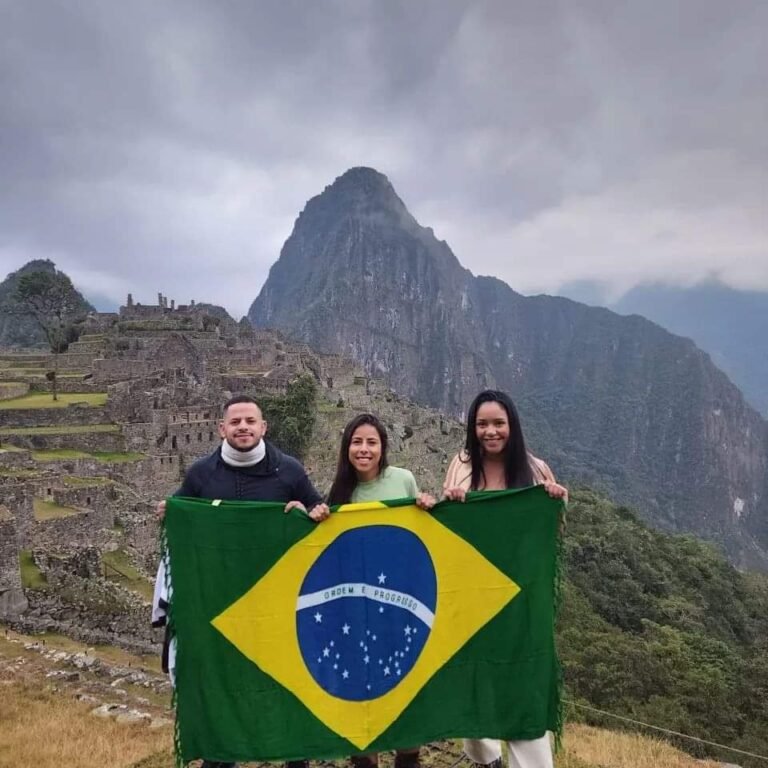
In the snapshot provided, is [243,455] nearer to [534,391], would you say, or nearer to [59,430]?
[59,430]

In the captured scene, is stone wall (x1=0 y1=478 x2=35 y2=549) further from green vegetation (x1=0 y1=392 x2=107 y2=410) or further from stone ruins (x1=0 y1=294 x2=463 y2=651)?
green vegetation (x1=0 y1=392 x2=107 y2=410)

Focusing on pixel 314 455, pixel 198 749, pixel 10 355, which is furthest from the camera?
pixel 10 355

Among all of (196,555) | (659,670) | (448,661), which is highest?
(196,555)

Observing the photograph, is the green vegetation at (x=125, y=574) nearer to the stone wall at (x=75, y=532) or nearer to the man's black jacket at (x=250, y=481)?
the stone wall at (x=75, y=532)

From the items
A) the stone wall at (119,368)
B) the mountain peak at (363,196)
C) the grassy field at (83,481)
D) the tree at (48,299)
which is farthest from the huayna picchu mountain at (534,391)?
the grassy field at (83,481)

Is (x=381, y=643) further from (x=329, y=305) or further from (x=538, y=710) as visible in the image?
(x=329, y=305)

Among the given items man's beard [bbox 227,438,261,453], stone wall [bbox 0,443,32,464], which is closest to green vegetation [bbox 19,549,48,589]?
stone wall [bbox 0,443,32,464]

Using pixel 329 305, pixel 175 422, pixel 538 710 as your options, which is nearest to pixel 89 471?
pixel 175 422
